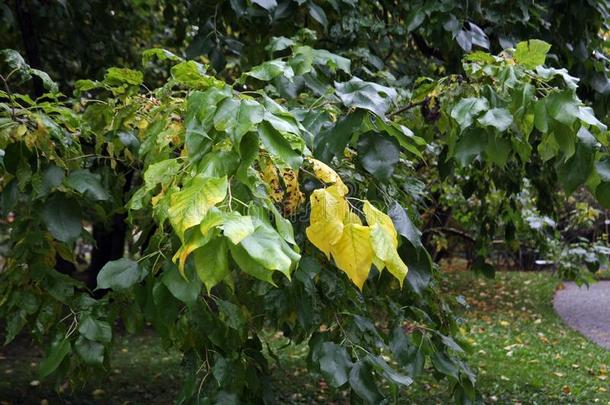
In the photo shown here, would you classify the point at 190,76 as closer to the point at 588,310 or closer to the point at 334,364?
the point at 334,364

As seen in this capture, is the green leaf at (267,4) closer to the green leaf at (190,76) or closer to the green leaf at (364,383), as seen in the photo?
the green leaf at (190,76)

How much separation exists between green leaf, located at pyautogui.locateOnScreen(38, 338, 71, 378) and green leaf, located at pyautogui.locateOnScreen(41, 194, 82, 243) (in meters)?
0.30

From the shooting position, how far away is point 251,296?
7.01 ft

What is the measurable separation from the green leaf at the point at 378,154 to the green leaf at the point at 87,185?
74 cm

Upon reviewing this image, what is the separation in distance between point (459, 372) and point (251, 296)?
80 centimetres

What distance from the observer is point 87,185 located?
1.93 m

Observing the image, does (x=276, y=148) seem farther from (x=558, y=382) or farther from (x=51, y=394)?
(x=558, y=382)

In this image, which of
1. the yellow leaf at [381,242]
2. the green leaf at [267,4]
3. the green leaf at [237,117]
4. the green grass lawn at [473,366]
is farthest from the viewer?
the green grass lawn at [473,366]

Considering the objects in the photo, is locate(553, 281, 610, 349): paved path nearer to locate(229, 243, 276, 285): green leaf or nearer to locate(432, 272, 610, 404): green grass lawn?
locate(432, 272, 610, 404): green grass lawn

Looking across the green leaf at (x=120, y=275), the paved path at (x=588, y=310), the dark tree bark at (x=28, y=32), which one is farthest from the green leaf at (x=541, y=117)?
the paved path at (x=588, y=310)

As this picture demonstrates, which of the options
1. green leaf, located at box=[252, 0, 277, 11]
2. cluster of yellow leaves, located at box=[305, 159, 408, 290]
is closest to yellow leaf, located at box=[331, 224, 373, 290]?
cluster of yellow leaves, located at box=[305, 159, 408, 290]

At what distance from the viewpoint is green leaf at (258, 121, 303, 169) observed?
1244 mm

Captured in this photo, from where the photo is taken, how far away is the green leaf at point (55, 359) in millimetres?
1790

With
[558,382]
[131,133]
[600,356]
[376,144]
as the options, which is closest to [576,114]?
[376,144]
